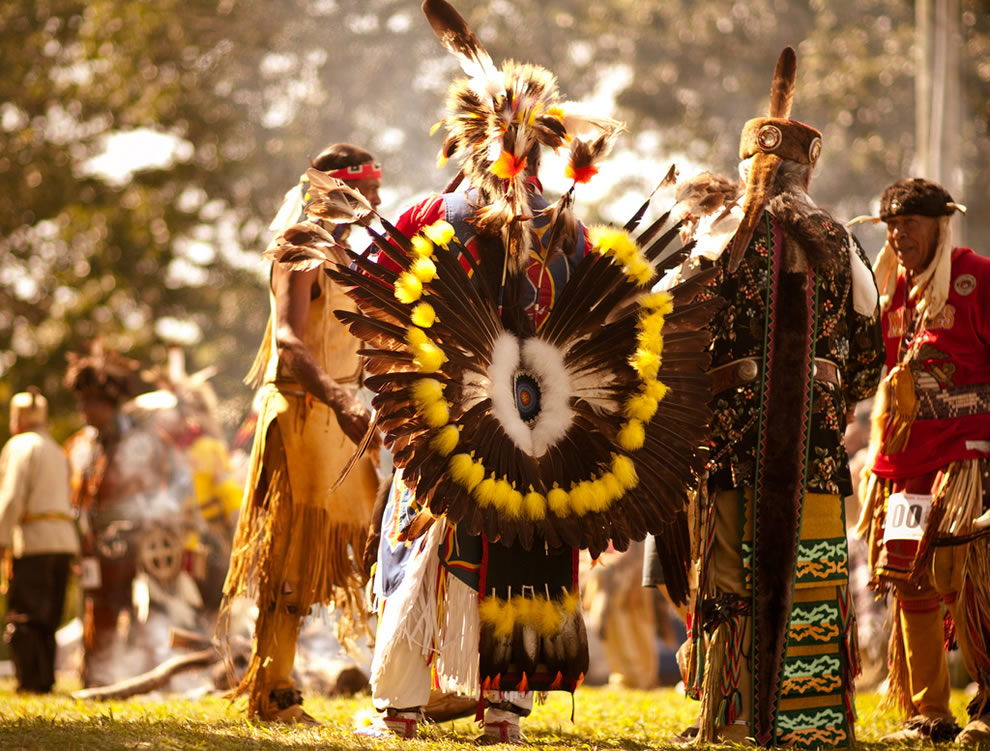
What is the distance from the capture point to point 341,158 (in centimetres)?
518

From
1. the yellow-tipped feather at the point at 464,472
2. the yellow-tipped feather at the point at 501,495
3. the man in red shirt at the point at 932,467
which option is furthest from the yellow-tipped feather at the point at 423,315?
the man in red shirt at the point at 932,467

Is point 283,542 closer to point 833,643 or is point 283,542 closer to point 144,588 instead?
point 833,643

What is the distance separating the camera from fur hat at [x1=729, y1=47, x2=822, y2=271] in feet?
15.0

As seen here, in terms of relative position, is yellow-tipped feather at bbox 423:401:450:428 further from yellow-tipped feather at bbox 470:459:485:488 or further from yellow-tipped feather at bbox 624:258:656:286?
yellow-tipped feather at bbox 624:258:656:286

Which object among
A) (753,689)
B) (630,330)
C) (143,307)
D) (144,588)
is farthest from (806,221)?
(143,307)

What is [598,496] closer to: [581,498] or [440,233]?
[581,498]

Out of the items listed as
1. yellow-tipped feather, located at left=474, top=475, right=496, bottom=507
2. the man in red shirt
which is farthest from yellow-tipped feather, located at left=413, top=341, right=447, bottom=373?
the man in red shirt

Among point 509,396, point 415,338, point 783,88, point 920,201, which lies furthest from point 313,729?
point 920,201

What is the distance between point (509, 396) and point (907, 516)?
198 centimetres

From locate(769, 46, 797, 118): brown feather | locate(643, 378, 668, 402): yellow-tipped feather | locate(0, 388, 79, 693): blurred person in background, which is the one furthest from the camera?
locate(0, 388, 79, 693): blurred person in background

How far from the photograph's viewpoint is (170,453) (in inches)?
370

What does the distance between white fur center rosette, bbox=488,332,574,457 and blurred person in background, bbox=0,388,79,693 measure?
565cm

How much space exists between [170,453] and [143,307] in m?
12.0

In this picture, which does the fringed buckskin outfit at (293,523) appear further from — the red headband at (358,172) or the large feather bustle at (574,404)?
the large feather bustle at (574,404)
